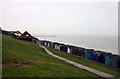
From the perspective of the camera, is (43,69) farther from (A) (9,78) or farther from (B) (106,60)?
(B) (106,60)

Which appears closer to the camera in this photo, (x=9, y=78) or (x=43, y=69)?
(x=9, y=78)

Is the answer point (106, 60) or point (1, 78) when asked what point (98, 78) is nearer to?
point (1, 78)

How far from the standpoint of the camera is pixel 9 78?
531 inches

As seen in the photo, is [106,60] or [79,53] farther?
[79,53]

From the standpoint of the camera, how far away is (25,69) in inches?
621

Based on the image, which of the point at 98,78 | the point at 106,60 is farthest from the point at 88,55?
the point at 98,78

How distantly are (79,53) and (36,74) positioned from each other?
78.2 feet

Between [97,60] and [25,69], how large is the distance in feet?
58.1

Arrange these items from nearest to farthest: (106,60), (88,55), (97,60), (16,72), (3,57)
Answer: (16,72) → (3,57) → (106,60) → (97,60) → (88,55)

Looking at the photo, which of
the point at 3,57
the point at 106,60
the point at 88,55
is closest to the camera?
the point at 3,57

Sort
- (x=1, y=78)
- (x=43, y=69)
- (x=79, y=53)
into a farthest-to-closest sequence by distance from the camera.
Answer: (x=79, y=53), (x=43, y=69), (x=1, y=78)

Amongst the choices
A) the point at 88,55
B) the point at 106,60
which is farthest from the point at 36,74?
the point at 88,55

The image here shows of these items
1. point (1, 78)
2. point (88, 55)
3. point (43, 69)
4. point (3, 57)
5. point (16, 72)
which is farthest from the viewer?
point (88, 55)

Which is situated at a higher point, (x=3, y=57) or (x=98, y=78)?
(x=3, y=57)
